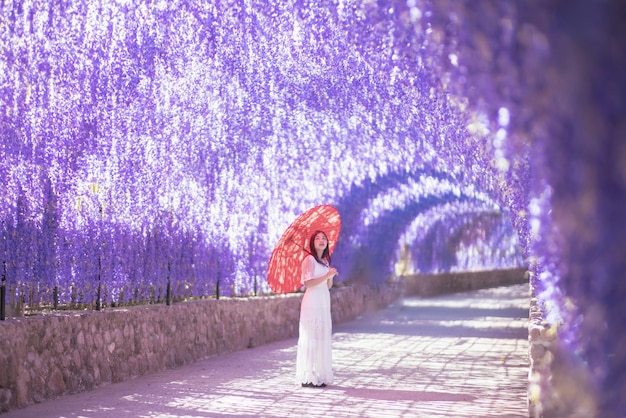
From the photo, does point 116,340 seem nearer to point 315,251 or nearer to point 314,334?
point 314,334

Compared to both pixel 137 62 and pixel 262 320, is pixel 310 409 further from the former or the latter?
pixel 262 320

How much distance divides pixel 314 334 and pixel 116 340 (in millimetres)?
1786

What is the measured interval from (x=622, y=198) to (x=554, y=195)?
1.07 feet

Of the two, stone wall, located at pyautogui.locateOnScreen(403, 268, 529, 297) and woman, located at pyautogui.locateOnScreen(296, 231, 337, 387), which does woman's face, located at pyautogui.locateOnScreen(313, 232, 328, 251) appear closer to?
woman, located at pyautogui.locateOnScreen(296, 231, 337, 387)

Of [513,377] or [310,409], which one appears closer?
[310,409]

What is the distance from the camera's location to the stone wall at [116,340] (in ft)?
22.4

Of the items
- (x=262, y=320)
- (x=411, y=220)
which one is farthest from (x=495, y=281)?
(x=262, y=320)

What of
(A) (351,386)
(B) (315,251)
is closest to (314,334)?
(A) (351,386)

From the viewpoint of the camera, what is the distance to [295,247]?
29.2 ft

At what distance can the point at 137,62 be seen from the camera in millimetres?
8820

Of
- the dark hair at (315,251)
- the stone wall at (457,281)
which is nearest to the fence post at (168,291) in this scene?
the dark hair at (315,251)

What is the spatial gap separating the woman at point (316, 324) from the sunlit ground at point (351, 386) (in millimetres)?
199

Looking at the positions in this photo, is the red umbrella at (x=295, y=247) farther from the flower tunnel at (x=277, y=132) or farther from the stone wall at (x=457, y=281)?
the stone wall at (x=457, y=281)

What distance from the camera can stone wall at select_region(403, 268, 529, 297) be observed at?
28953mm
